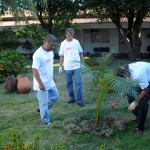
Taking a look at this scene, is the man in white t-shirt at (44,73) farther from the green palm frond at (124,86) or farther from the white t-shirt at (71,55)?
the green palm frond at (124,86)

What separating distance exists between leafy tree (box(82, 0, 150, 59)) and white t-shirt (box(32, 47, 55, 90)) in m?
13.9

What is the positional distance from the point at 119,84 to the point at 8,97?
16.2 ft

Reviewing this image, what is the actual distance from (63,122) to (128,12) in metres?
16.8

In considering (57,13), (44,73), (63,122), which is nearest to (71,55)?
(44,73)

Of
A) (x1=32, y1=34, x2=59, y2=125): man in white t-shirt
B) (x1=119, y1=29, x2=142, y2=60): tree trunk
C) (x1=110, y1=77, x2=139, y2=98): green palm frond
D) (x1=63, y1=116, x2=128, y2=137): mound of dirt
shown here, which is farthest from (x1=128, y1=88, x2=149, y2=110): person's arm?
(x1=119, y1=29, x2=142, y2=60): tree trunk

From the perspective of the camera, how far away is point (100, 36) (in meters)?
27.7

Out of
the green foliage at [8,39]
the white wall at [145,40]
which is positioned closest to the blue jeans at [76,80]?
the green foliage at [8,39]

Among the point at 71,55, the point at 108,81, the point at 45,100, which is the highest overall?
the point at 71,55

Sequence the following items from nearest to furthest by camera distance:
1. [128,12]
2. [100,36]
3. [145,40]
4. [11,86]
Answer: [11,86]
[128,12]
[145,40]
[100,36]

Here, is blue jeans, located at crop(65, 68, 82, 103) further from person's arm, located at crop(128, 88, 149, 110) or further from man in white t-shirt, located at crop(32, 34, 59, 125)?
person's arm, located at crop(128, 88, 149, 110)

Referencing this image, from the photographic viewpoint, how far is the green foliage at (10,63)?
12336 millimetres

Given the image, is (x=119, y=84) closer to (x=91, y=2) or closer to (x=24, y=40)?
(x=91, y=2)

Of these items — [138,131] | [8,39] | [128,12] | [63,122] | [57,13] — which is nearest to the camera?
[138,131]

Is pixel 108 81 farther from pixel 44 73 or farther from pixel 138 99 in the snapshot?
pixel 44 73
